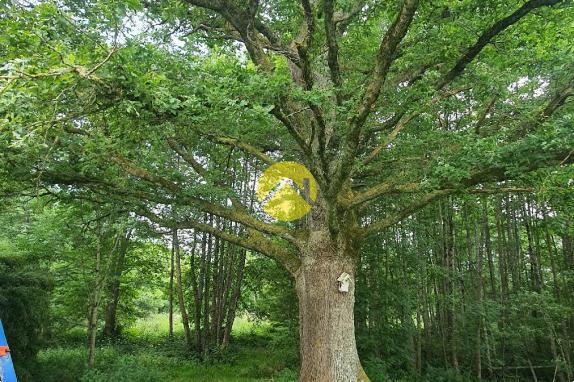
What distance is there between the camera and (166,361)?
33.4ft

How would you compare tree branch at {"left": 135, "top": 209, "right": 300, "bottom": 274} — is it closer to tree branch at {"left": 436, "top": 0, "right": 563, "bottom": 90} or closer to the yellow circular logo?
the yellow circular logo

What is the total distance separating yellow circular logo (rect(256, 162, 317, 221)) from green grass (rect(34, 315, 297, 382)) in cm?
338

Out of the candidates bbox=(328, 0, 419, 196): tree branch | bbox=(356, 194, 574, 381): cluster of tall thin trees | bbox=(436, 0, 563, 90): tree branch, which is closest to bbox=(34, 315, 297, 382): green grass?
bbox=(356, 194, 574, 381): cluster of tall thin trees

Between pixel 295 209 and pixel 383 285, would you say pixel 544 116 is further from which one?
pixel 383 285

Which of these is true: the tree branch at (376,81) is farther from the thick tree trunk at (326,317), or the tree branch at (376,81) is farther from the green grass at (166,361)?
the green grass at (166,361)

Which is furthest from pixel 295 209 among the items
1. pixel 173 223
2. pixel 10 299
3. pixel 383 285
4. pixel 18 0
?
pixel 18 0

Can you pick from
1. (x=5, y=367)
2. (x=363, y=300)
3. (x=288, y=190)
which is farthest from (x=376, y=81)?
(x=363, y=300)

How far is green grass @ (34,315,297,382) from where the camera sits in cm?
711

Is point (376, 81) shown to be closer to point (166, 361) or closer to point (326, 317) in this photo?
point (326, 317)

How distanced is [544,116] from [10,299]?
26.3 feet

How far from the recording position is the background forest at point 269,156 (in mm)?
3832

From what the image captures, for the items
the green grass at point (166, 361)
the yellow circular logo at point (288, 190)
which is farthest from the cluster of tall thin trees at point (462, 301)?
the yellow circular logo at point (288, 190)

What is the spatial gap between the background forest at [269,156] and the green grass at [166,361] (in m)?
0.08

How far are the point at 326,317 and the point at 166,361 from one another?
6256mm
